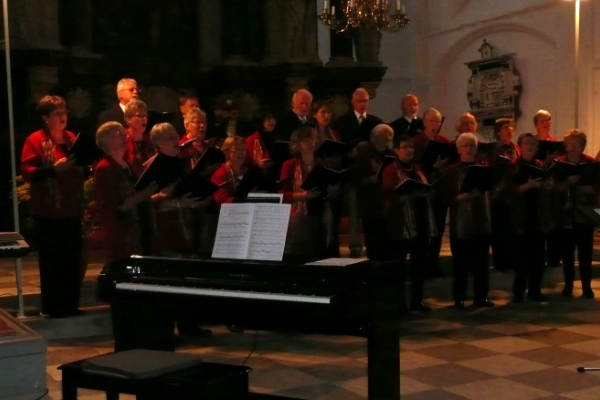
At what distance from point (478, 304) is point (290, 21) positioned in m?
4.72

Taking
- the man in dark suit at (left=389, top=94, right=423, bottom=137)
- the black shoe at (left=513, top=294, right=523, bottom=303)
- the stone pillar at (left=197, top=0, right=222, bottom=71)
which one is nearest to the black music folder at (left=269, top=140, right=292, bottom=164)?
the man in dark suit at (left=389, top=94, right=423, bottom=137)

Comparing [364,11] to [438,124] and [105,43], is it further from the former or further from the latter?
[105,43]

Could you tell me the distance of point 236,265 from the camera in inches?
141

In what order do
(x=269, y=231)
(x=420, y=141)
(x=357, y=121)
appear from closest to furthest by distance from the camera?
(x=269, y=231), (x=420, y=141), (x=357, y=121)

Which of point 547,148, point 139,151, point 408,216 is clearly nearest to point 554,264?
point 547,148

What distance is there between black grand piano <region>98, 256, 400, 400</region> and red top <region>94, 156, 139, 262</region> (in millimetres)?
1335

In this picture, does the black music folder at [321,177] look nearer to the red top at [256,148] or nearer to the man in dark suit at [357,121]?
the red top at [256,148]

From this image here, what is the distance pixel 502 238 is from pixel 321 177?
248 cm

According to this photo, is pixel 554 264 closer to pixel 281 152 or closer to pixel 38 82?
pixel 281 152

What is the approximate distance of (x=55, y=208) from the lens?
5457 millimetres

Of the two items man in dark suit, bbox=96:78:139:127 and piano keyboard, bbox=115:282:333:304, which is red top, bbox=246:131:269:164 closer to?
man in dark suit, bbox=96:78:139:127

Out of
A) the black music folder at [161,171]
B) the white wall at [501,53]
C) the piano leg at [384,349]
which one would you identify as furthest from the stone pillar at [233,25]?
the piano leg at [384,349]

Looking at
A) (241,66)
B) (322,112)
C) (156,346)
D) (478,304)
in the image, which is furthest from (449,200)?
(241,66)

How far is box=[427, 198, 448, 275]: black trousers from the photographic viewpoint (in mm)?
6953
